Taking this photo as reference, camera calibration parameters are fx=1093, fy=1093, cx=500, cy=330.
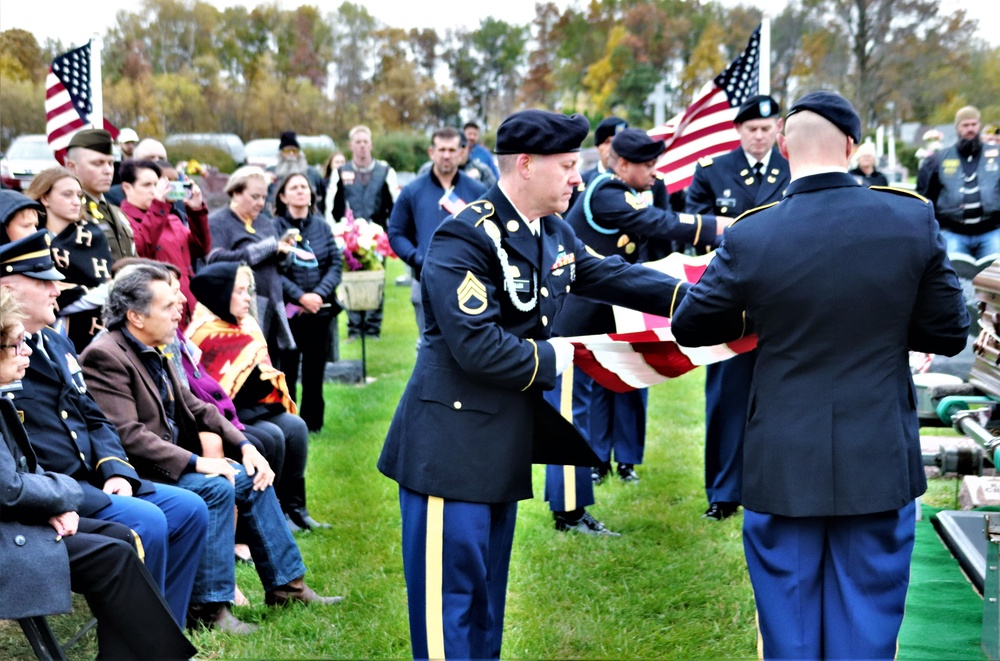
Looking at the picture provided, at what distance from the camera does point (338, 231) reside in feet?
35.8

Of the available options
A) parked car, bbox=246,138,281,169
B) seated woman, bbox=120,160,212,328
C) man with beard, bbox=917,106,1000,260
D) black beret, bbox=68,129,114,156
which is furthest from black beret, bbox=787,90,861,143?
parked car, bbox=246,138,281,169

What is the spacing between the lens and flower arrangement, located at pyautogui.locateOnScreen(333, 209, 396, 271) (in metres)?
10.8

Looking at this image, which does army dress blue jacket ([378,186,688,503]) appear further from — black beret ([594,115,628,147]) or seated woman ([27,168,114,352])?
black beret ([594,115,628,147])

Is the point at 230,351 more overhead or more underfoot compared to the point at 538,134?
more underfoot

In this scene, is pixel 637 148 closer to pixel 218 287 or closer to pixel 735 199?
pixel 735 199

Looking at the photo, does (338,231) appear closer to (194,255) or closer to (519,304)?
(194,255)

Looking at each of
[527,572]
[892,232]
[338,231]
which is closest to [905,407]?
[892,232]

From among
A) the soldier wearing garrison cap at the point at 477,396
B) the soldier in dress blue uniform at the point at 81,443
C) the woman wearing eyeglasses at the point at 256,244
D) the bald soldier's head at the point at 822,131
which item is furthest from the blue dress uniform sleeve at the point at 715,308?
the woman wearing eyeglasses at the point at 256,244

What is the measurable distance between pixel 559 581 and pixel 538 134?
2.80 m

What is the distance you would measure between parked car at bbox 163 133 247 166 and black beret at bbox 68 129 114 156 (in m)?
23.5

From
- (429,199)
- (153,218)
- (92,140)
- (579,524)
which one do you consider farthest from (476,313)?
(429,199)

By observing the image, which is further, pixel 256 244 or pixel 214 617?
pixel 256 244

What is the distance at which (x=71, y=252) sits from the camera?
243 inches

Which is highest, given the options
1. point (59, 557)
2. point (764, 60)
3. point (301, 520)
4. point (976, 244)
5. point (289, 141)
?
point (764, 60)
